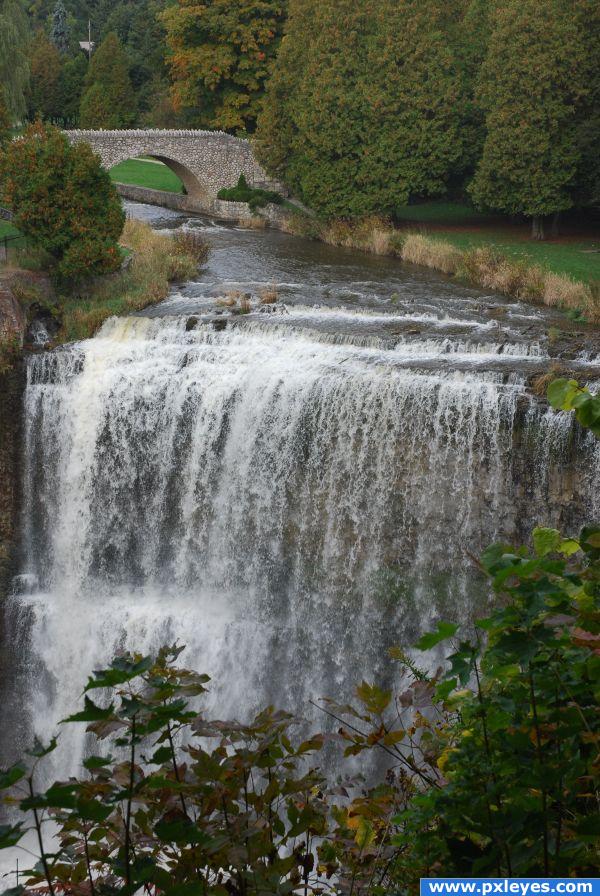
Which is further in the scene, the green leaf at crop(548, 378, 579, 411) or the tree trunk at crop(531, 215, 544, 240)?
the tree trunk at crop(531, 215, 544, 240)

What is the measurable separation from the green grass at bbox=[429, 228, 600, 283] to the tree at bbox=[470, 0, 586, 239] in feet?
3.21

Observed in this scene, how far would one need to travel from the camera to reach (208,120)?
4097cm

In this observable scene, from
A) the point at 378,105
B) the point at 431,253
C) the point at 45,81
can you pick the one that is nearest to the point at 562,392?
the point at 431,253

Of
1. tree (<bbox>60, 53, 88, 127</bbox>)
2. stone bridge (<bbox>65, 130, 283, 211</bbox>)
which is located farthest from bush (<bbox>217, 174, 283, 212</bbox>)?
tree (<bbox>60, 53, 88, 127</bbox>)

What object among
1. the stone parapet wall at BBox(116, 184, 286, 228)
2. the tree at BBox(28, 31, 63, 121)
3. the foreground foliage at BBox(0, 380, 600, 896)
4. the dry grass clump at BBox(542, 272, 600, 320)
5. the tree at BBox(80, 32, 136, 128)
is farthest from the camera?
the tree at BBox(28, 31, 63, 121)

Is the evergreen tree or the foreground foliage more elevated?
the evergreen tree

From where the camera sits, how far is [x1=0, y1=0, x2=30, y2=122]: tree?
31.1 meters

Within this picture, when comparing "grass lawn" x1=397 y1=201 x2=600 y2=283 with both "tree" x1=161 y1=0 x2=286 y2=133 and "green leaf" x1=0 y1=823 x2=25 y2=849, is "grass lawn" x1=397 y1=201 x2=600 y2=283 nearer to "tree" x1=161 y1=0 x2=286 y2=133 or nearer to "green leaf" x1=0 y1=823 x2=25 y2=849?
"tree" x1=161 y1=0 x2=286 y2=133

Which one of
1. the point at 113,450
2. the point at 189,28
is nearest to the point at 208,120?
the point at 189,28

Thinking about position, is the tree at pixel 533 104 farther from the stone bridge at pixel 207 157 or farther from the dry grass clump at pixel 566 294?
the stone bridge at pixel 207 157

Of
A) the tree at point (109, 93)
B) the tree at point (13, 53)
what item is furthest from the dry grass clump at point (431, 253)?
the tree at point (109, 93)

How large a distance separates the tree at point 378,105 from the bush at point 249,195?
343 centimetres

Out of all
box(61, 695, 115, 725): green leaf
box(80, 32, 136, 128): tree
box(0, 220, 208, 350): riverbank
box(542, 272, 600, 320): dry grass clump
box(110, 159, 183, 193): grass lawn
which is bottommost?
box(0, 220, 208, 350): riverbank

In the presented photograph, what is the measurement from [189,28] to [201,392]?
28.2 metres
